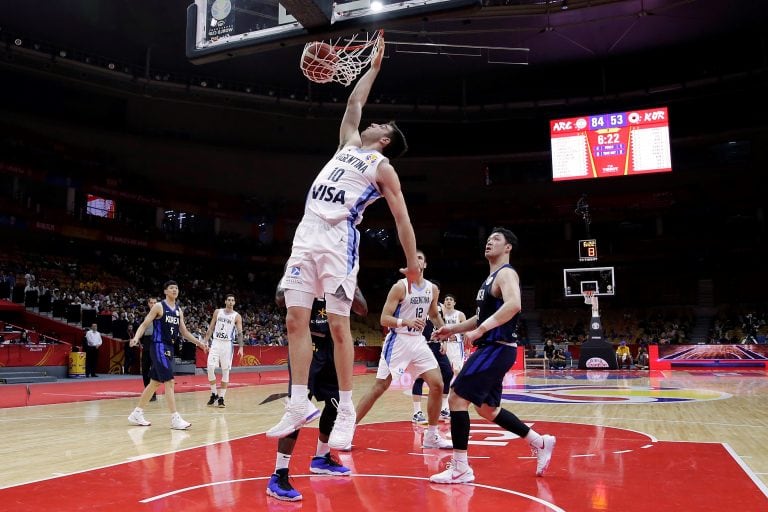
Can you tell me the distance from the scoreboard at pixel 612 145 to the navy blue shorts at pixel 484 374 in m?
22.4

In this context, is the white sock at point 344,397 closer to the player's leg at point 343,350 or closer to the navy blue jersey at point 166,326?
the player's leg at point 343,350

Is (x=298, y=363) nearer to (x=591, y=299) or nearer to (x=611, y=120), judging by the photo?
(x=591, y=299)

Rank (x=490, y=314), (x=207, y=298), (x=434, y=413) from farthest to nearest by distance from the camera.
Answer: (x=207, y=298) < (x=434, y=413) < (x=490, y=314)

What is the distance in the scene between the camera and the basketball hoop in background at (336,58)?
5.66m

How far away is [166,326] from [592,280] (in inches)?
845

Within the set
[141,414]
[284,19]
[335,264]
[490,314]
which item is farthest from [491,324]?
[141,414]

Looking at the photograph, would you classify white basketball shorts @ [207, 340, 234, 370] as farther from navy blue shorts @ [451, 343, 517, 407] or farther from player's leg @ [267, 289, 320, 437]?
player's leg @ [267, 289, 320, 437]

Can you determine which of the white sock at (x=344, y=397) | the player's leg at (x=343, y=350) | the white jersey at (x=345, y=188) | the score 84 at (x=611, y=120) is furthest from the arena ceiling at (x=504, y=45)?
the white sock at (x=344, y=397)

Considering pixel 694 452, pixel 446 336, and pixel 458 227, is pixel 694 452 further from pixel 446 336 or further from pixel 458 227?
pixel 458 227

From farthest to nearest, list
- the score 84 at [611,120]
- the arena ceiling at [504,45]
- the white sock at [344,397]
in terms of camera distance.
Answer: the score 84 at [611,120], the arena ceiling at [504,45], the white sock at [344,397]

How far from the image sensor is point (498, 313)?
467 cm

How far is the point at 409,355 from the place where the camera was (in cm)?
662

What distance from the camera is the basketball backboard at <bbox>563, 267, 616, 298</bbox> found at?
971 inches

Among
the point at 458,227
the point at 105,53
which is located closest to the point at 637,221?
the point at 458,227
